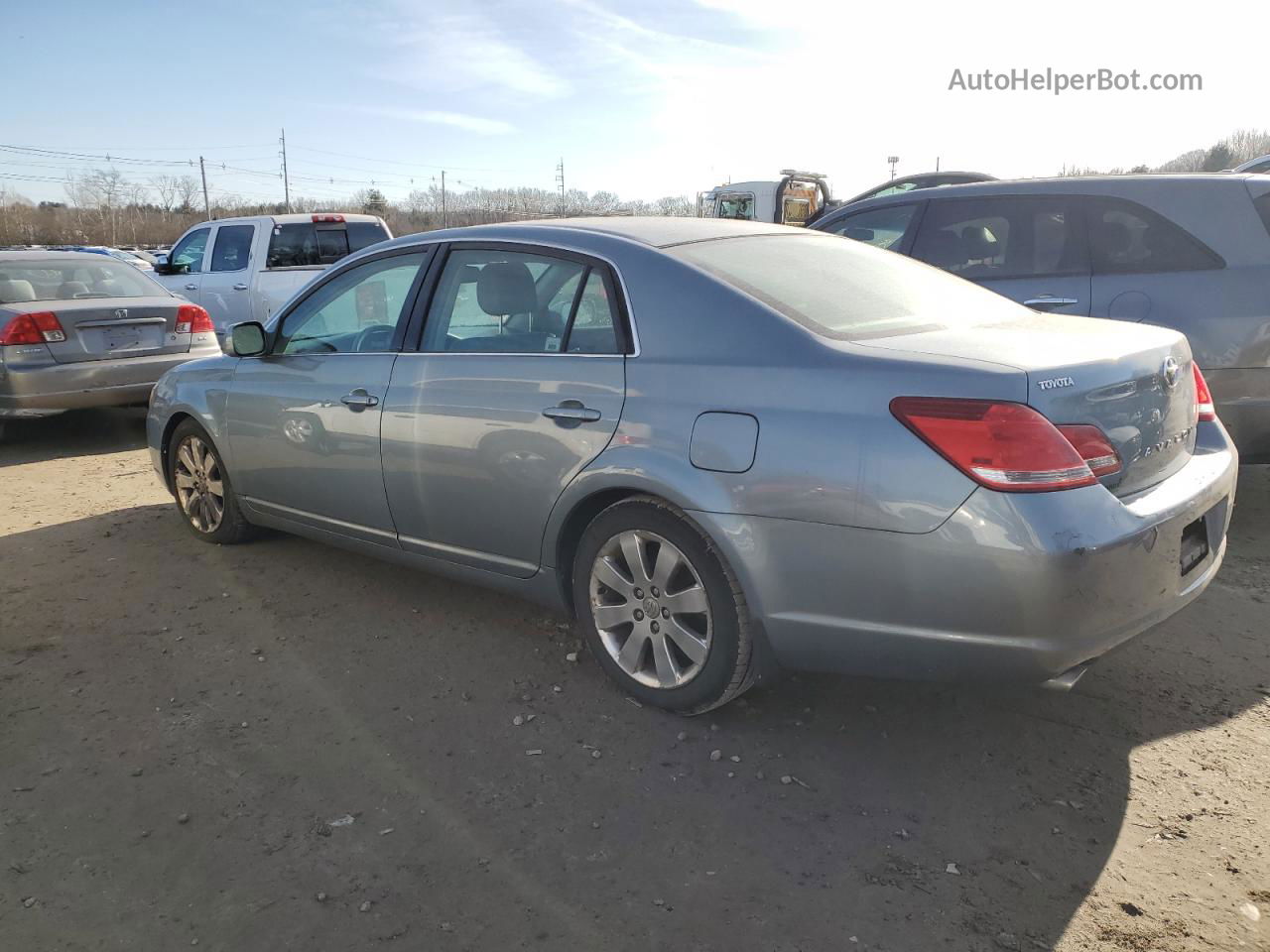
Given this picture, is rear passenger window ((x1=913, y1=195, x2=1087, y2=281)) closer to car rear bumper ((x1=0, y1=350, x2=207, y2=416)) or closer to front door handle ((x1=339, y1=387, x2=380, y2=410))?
front door handle ((x1=339, y1=387, x2=380, y2=410))

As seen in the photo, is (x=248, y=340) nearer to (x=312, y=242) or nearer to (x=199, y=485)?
(x=199, y=485)

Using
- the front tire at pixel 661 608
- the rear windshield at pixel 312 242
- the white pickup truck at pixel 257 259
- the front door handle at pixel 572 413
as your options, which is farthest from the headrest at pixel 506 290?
the rear windshield at pixel 312 242

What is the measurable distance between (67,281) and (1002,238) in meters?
7.40

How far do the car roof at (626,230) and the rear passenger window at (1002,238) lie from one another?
202 cm

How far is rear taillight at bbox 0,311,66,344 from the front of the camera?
25.3 feet

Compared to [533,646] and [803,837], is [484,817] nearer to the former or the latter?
[803,837]

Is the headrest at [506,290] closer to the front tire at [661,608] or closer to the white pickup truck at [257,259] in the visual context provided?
the front tire at [661,608]

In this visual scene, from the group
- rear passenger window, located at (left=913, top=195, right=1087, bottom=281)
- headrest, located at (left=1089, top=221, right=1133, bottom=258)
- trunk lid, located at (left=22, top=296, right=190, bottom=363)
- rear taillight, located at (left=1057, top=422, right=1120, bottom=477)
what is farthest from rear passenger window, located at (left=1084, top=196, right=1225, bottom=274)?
trunk lid, located at (left=22, top=296, right=190, bottom=363)

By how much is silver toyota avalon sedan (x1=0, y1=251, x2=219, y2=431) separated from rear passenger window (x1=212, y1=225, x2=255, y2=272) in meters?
3.60

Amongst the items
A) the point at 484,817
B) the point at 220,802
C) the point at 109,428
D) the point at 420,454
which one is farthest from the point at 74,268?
the point at 484,817

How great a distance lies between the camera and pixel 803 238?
391 cm

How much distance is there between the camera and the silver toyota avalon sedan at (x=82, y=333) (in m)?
7.73

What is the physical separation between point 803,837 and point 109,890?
1821mm

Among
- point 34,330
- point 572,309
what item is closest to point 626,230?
point 572,309
